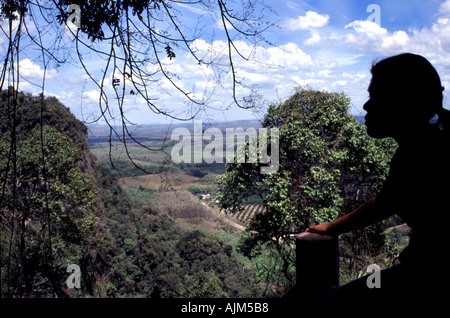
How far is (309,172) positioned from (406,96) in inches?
256

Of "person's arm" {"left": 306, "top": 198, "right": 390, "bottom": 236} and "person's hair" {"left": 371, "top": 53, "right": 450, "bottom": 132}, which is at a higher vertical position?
"person's hair" {"left": 371, "top": 53, "right": 450, "bottom": 132}

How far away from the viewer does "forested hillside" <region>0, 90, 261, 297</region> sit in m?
9.70

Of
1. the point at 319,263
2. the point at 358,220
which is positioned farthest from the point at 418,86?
the point at 319,263

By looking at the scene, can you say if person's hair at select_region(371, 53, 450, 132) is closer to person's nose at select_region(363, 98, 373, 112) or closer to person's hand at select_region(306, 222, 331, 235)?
person's nose at select_region(363, 98, 373, 112)

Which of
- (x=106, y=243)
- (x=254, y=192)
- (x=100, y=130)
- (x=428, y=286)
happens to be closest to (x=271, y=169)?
(x=254, y=192)

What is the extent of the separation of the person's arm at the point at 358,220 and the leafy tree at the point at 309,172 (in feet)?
18.4

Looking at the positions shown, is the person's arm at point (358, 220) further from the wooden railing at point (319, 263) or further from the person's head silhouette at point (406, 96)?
the person's head silhouette at point (406, 96)

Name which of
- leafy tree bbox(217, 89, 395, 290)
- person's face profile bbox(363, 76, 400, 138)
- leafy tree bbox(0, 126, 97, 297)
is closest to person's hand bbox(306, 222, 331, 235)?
person's face profile bbox(363, 76, 400, 138)

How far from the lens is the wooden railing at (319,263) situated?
1.15 meters

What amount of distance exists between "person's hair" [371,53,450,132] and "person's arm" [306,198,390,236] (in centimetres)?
28

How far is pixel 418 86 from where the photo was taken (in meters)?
0.82

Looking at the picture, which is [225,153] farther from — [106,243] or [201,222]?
[201,222]

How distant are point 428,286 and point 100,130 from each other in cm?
191

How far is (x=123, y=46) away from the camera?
2002 millimetres
